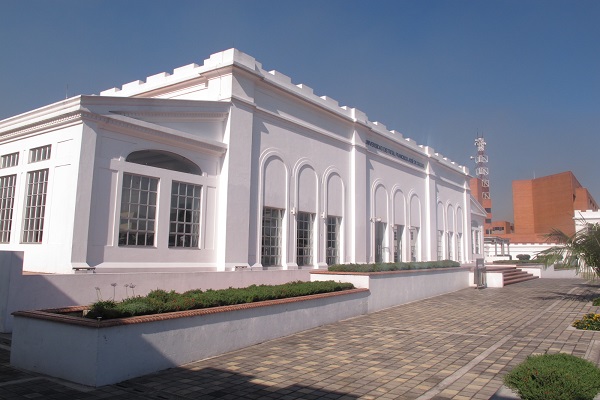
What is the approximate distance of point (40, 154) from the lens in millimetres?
12109

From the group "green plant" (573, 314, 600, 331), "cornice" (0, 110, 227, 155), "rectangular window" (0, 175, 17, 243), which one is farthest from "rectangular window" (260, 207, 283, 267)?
"green plant" (573, 314, 600, 331)

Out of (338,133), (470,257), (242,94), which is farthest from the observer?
(470,257)

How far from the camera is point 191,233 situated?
13.5 metres

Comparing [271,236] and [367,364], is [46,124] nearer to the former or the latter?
[271,236]

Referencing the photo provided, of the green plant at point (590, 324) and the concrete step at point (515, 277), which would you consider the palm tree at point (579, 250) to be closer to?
the green plant at point (590, 324)

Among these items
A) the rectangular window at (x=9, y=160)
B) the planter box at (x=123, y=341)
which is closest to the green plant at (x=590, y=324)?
the planter box at (x=123, y=341)

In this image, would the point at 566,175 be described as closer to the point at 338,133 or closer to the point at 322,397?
the point at 338,133

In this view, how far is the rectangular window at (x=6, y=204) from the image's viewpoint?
12.6 m

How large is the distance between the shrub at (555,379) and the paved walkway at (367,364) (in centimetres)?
113

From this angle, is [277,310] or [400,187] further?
[400,187]

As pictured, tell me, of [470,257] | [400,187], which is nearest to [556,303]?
[400,187]

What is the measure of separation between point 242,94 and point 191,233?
4.89 m

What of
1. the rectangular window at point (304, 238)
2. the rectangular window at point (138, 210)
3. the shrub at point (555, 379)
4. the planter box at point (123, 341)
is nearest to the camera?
the shrub at point (555, 379)

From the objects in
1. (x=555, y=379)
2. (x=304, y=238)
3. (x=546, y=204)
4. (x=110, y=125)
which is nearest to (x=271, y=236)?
(x=304, y=238)
